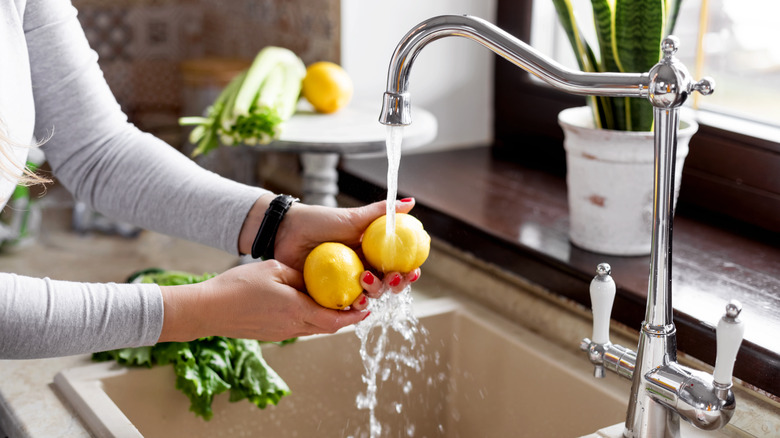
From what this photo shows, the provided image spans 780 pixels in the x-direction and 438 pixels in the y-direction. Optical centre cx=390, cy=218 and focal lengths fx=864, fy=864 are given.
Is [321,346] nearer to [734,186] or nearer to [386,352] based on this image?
[386,352]

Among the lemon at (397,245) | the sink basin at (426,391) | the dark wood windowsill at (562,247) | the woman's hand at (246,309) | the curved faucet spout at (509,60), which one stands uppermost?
the curved faucet spout at (509,60)

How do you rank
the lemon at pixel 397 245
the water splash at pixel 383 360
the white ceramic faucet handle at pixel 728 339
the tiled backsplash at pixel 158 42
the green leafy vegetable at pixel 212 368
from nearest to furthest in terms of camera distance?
1. the white ceramic faucet handle at pixel 728 339
2. the lemon at pixel 397 245
3. the green leafy vegetable at pixel 212 368
4. the water splash at pixel 383 360
5. the tiled backsplash at pixel 158 42

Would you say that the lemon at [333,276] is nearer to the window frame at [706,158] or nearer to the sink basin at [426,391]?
the sink basin at [426,391]

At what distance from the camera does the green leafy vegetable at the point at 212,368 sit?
3.75ft

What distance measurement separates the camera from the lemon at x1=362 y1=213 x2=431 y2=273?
1.02 meters

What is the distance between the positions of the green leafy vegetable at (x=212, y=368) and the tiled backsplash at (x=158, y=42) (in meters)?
1.14

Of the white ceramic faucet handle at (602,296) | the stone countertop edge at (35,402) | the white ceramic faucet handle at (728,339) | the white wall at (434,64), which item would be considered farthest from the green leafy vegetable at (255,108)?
the white ceramic faucet handle at (728,339)

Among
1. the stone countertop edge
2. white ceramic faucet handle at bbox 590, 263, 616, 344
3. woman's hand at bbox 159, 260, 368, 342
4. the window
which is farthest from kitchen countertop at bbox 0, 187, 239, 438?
the window

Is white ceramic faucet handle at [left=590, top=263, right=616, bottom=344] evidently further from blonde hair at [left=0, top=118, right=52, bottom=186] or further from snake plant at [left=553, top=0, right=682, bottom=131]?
blonde hair at [left=0, top=118, right=52, bottom=186]

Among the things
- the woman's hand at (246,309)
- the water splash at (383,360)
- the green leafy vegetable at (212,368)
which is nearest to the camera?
the woman's hand at (246,309)

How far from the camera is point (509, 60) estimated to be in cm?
85

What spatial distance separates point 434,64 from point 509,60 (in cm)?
Answer: 106

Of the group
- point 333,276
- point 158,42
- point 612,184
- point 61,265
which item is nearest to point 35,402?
point 333,276

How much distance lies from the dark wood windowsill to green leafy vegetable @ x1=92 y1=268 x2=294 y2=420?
44 centimetres
